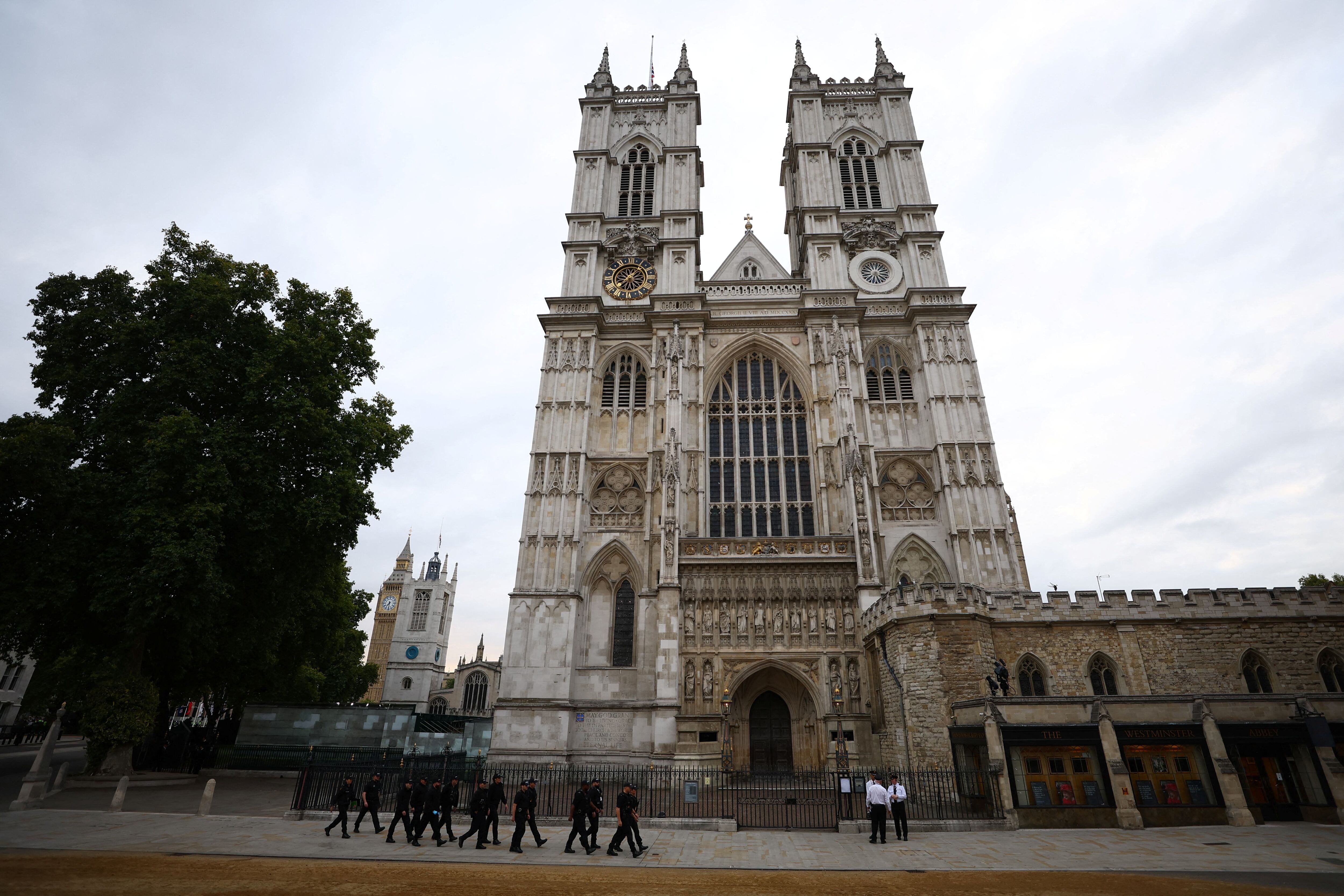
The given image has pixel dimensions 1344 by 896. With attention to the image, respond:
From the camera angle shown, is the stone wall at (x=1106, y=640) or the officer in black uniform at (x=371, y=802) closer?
the officer in black uniform at (x=371, y=802)

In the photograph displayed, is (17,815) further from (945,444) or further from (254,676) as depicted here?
(945,444)

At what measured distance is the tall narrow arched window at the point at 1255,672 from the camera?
17781mm

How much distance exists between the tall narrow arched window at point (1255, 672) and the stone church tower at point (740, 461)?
23.9ft

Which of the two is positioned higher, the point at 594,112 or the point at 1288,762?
the point at 594,112

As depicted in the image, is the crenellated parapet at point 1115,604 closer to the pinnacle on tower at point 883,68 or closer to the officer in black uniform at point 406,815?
the officer in black uniform at point 406,815

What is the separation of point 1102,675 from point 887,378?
50.6ft

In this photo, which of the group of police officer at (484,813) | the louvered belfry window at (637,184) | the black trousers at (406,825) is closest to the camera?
the group of police officer at (484,813)

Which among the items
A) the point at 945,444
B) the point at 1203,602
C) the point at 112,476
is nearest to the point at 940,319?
the point at 945,444

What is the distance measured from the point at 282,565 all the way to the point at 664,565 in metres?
12.6

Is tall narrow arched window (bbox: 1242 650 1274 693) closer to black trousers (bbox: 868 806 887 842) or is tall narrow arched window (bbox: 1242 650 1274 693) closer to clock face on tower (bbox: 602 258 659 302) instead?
black trousers (bbox: 868 806 887 842)

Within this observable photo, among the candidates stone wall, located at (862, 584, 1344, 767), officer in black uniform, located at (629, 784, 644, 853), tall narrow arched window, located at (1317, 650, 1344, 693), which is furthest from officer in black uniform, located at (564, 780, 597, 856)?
tall narrow arched window, located at (1317, 650, 1344, 693)

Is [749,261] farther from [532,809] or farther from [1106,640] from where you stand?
[532,809]

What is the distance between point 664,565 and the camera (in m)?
25.1

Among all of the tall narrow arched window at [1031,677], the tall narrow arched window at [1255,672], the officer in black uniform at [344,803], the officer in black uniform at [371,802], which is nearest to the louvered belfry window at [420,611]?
the officer in black uniform at [371,802]
